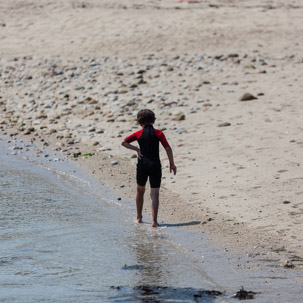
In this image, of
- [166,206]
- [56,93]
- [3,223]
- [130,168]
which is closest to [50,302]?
[3,223]

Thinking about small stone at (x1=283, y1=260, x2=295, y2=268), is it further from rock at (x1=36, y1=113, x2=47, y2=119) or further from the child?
rock at (x1=36, y1=113, x2=47, y2=119)

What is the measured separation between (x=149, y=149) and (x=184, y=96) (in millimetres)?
6930

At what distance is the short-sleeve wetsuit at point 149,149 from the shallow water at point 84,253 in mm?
613

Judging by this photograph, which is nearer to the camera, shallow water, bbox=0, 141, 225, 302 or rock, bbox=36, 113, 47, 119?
shallow water, bbox=0, 141, 225, 302

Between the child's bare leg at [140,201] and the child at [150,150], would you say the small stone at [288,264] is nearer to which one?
the child at [150,150]

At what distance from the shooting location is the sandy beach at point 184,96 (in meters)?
8.55

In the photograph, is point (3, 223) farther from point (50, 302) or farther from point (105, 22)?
point (105, 22)

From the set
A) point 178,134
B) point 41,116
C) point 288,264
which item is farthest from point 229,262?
point 41,116

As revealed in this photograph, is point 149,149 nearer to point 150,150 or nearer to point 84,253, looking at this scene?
point 150,150

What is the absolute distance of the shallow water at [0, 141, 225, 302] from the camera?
5.77 m

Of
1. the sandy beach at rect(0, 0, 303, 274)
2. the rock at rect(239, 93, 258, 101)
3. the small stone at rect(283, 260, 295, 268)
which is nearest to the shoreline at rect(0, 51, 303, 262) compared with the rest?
the sandy beach at rect(0, 0, 303, 274)

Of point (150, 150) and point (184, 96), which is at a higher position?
point (150, 150)

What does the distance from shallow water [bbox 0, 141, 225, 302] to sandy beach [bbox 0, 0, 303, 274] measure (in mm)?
642

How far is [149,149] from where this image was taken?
7.85 metres
